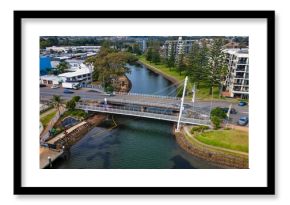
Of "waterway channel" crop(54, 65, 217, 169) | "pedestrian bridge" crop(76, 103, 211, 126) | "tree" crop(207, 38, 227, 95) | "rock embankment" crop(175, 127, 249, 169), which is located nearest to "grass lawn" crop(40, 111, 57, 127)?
"waterway channel" crop(54, 65, 217, 169)

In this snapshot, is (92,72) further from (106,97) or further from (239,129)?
(239,129)

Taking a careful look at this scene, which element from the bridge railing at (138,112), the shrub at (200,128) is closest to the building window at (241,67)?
the bridge railing at (138,112)

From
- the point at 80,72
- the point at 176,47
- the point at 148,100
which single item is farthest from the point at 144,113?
the point at 80,72

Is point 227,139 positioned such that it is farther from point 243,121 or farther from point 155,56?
point 155,56

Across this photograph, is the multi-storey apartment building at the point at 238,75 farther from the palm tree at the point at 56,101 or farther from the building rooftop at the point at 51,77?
the palm tree at the point at 56,101
